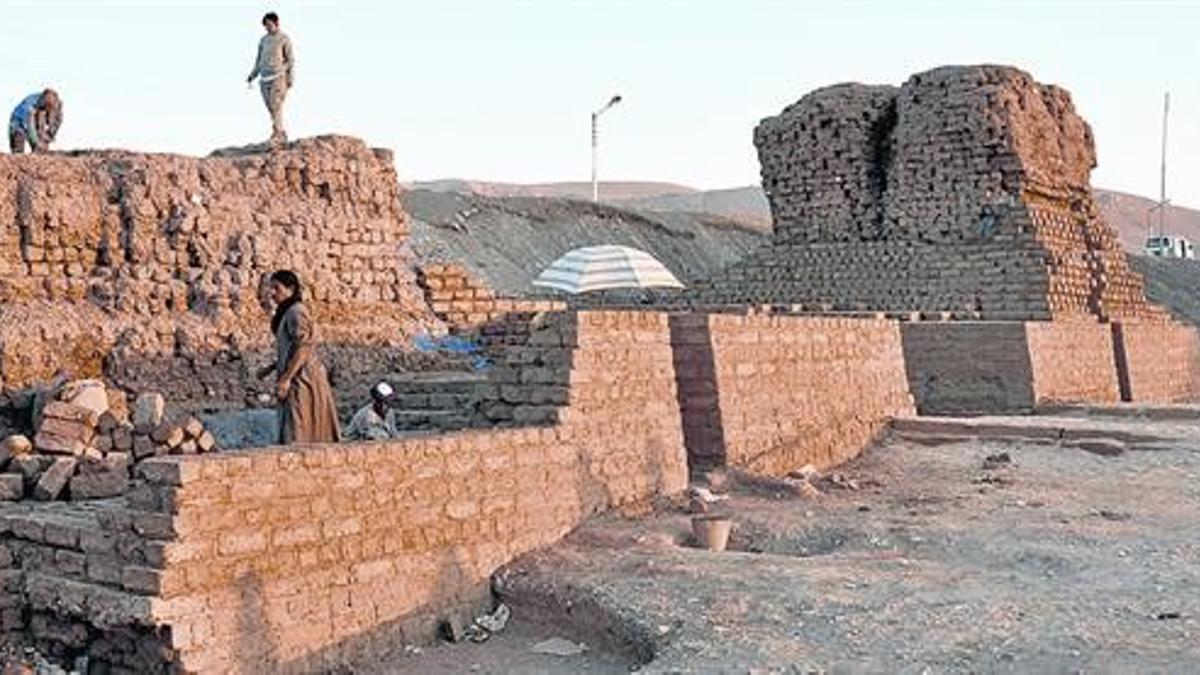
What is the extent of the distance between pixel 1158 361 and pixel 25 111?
688 inches

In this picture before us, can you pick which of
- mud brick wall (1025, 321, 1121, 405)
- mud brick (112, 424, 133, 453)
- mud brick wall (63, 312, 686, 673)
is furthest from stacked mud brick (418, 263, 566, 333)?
mud brick wall (1025, 321, 1121, 405)

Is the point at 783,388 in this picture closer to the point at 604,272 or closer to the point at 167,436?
the point at 167,436

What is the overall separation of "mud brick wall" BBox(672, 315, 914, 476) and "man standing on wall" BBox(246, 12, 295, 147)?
199 inches

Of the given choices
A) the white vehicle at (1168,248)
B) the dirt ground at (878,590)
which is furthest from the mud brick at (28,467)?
the white vehicle at (1168,248)

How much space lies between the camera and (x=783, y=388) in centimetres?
1121

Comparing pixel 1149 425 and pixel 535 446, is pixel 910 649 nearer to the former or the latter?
pixel 535 446

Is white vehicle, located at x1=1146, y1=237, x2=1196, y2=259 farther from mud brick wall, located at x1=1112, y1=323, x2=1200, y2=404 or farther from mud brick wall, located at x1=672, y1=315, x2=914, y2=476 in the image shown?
mud brick wall, located at x1=672, y1=315, x2=914, y2=476

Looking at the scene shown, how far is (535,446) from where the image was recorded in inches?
309

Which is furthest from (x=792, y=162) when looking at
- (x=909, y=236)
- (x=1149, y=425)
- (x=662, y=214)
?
(x=662, y=214)

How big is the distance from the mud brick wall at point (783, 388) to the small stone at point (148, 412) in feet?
12.8

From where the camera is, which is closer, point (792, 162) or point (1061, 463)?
point (1061, 463)

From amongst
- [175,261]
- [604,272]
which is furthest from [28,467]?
[604,272]

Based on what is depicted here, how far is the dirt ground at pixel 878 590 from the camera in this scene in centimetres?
574

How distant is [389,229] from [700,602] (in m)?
7.05
